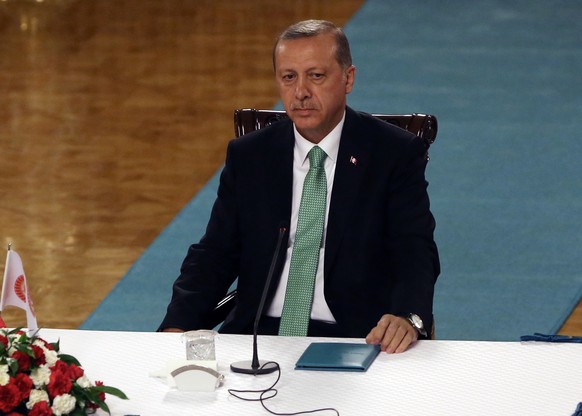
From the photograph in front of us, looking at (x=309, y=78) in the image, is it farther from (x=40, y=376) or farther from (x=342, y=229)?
(x=40, y=376)

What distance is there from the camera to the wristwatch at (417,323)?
117 inches

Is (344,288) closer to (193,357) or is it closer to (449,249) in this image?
(193,357)

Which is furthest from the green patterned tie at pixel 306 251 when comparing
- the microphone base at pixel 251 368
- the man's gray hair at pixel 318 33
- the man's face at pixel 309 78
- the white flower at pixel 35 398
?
the white flower at pixel 35 398

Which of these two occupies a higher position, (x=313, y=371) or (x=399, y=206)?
(x=399, y=206)

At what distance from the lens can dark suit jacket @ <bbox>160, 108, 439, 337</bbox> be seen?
10.9 ft

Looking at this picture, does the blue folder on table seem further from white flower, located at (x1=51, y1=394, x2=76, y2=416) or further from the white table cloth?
white flower, located at (x1=51, y1=394, x2=76, y2=416)

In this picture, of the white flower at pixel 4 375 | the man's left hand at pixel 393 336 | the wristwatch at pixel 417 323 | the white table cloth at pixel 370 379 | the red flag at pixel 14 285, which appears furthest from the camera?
the wristwatch at pixel 417 323

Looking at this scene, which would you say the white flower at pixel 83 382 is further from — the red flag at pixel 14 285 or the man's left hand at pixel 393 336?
the man's left hand at pixel 393 336

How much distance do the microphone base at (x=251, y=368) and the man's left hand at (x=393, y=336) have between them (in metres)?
0.27

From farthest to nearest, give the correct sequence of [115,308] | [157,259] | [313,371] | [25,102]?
[25,102] → [157,259] → [115,308] → [313,371]

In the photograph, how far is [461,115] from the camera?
7133 millimetres

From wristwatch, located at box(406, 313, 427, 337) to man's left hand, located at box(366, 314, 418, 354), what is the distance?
85 millimetres

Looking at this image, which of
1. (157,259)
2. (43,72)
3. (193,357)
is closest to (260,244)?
(193,357)

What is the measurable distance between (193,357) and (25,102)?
16.9ft
